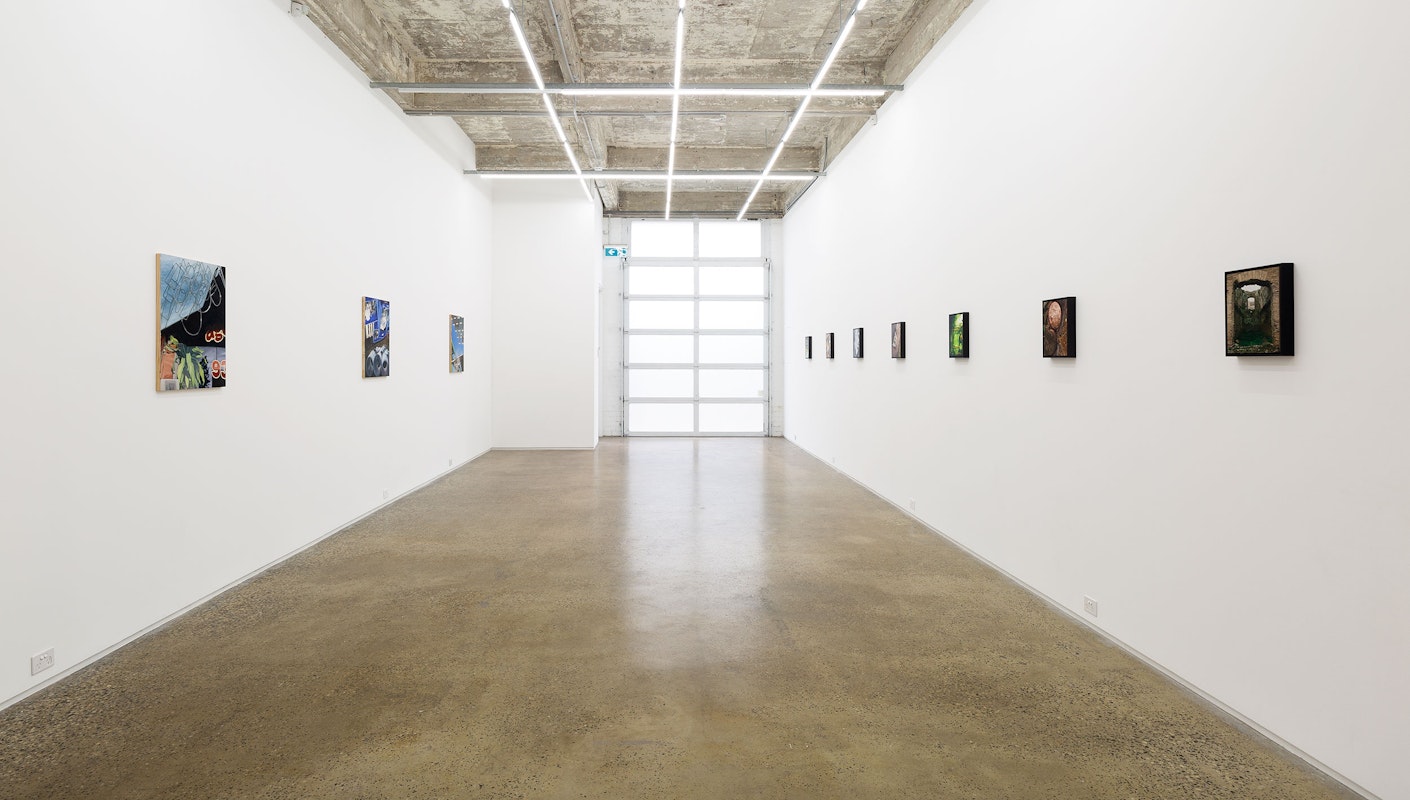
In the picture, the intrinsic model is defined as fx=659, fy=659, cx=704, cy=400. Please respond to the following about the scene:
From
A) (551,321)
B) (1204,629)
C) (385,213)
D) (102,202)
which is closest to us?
(1204,629)

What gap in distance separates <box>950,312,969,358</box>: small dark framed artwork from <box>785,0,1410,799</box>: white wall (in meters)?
0.10

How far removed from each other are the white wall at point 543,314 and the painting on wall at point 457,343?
5.95 ft

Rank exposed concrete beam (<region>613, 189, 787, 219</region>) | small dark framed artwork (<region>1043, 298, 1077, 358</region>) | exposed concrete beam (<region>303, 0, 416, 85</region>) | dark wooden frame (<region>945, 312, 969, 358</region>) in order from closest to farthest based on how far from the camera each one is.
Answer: small dark framed artwork (<region>1043, 298, 1077, 358</region>) < dark wooden frame (<region>945, 312, 969, 358</region>) < exposed concrete beam (<region>303, 0, 416, 85</region>) < exposed concrete beam (<region>613, 189, 787, 219</region>)

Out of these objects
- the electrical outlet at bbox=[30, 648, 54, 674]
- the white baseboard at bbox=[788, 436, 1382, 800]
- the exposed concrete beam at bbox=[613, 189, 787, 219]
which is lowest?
the white baseboard at bbox=[788, 436, 1382, 800]

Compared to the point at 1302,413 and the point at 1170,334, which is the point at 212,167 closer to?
the point at 1170,334

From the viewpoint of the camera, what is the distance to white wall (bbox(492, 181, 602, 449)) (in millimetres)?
12359

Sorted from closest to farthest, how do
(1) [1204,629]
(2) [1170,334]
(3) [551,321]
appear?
(1) [1204,629]
(2) [1170,334]
(3) [551,321]

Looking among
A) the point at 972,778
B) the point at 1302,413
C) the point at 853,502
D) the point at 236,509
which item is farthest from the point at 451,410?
the point at 1302,413

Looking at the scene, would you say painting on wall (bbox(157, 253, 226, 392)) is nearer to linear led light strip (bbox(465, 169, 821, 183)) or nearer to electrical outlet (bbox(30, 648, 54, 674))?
electrical outlet (bbox(30, 648, 54, 674))

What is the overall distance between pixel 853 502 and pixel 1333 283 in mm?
5590

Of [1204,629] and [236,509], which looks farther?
[236,509]

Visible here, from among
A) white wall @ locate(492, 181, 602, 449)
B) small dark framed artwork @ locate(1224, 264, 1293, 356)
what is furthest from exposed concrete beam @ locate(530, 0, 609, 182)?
small dark framed artwork @ locate(1224, 264, 1293, 356)

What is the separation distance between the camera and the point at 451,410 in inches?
401

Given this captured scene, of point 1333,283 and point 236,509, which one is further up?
point 1333,283
